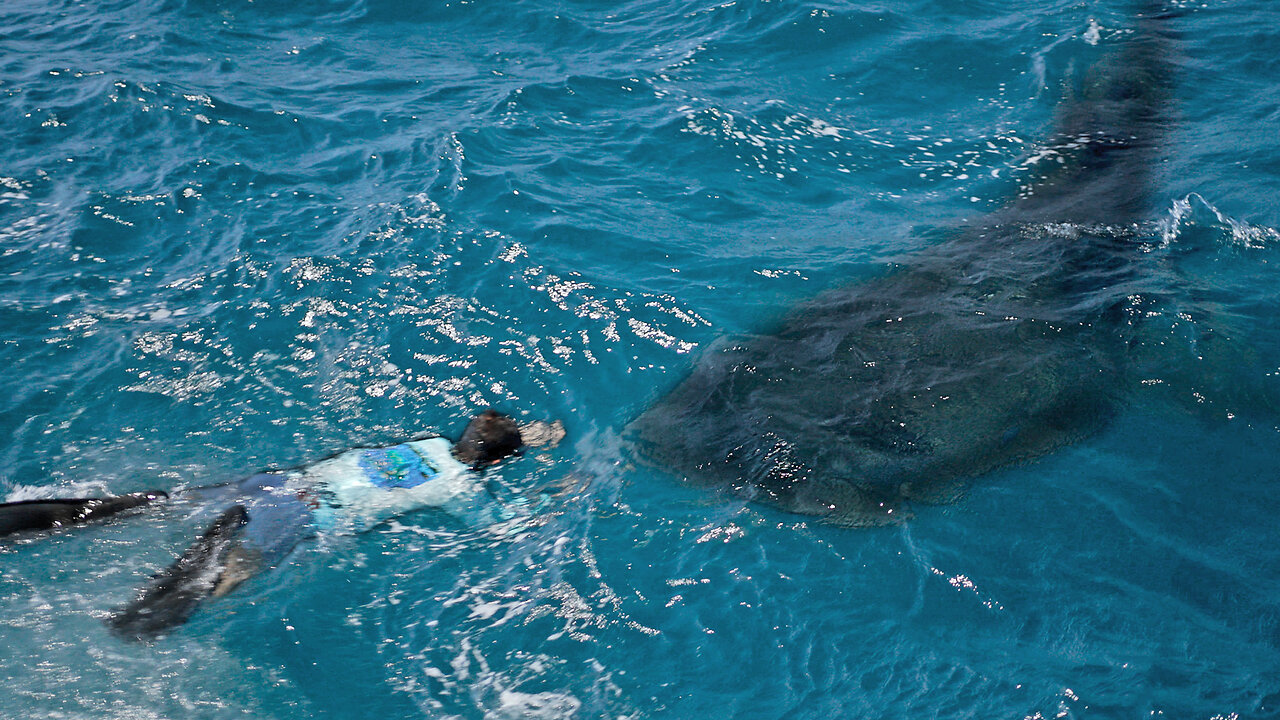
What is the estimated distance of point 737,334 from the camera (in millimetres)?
6434

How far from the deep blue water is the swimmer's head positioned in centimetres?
17

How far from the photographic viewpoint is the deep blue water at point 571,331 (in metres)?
4.15

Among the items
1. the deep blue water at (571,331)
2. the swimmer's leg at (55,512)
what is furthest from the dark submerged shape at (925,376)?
the swimmer's leg at (55,512)

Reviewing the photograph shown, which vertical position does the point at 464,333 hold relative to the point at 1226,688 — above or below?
above

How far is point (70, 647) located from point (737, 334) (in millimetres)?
4358

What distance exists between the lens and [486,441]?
5.31m

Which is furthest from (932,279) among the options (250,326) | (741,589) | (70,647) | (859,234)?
(70,647)

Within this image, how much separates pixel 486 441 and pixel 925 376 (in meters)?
2.84

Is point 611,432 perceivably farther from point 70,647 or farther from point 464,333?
point 70,647

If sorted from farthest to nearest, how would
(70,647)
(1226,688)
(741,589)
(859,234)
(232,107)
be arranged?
(232,107) → (859,234) → (741,589) → (70,647) → (1226,688)

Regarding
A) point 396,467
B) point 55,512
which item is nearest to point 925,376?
point 396,467

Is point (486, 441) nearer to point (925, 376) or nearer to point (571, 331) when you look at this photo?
point (571, 331)

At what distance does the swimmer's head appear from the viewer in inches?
209

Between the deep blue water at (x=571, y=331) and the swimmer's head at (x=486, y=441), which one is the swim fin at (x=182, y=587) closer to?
the deep blue water at (x=571, y=331)
